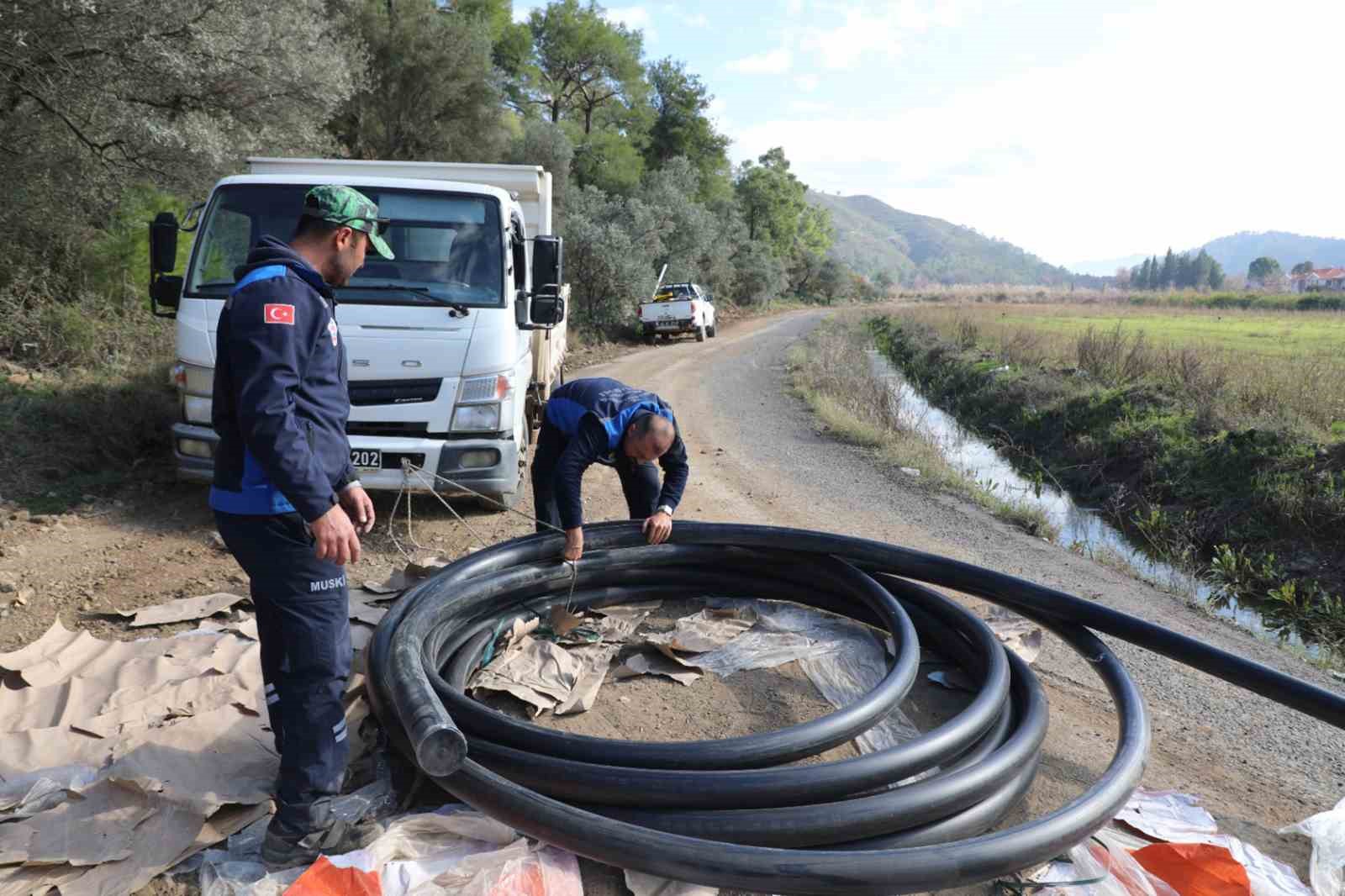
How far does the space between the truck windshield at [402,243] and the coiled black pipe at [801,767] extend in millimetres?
2376

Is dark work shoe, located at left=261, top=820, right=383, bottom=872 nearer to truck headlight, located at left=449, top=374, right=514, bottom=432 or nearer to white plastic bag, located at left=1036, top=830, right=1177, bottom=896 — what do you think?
white plastic bag, located at left=1036, top=830, right=1177, bottom=896

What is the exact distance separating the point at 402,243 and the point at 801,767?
4612 millimetres

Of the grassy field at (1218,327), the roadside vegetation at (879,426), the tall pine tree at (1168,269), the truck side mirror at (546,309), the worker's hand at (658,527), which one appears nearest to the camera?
the worker's hand at (658,527)

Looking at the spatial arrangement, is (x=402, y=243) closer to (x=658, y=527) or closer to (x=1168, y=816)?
(x=658, y=527)

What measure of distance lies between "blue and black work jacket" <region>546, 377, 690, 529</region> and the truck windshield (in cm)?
158

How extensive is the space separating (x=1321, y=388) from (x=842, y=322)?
82.2 ft

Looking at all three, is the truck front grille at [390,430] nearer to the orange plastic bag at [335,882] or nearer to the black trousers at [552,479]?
the black trousers at [552,479]

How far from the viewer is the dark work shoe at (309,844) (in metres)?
2.49

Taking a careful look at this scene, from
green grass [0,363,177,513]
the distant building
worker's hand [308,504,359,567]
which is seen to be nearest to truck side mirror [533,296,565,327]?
green grass [0,363,177,513]

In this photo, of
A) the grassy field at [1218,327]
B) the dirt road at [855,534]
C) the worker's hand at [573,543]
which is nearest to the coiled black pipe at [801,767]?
the worker's hand at [573,543]

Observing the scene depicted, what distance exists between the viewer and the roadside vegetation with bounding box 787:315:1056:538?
7.95m

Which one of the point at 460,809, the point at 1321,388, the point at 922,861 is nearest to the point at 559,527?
the point at 460,809

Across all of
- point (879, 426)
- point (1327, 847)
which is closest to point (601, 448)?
point (1327, 847)

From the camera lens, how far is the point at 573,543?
4012 mm
